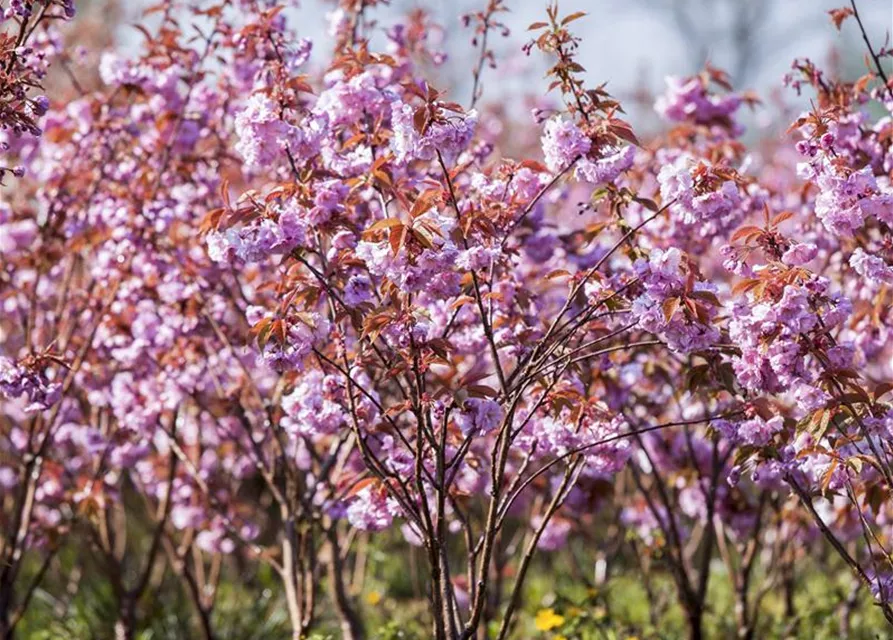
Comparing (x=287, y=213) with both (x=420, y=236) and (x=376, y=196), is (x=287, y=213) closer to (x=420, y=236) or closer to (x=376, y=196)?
(x=420, y=236)

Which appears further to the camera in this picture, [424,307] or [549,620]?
[549,620]

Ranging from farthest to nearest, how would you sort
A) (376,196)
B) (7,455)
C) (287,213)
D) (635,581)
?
1. (635,581)
2. (7,455)
3. (376,196)
4. (287,213)

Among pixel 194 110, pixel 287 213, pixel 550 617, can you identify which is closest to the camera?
pixel 287 213

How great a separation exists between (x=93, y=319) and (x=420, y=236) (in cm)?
261

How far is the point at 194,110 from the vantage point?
466 cm

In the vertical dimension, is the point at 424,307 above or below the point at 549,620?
above

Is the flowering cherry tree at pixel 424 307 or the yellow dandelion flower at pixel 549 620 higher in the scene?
the flowering cherry tree at pixel 424 307

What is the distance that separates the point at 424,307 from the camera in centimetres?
317

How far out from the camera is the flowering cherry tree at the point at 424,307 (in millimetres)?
2824

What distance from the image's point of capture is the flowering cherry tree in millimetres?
2824

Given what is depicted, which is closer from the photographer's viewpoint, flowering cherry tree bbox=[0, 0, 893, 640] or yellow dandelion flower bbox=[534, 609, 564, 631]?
flowering cherry tree bbox=[0, 0, 893, 640]

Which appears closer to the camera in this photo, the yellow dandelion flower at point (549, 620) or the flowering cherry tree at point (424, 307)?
the flowering cherry tree at point (424, 307)

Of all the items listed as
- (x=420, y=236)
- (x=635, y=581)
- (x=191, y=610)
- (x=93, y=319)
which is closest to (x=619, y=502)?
(x=635, y=581)

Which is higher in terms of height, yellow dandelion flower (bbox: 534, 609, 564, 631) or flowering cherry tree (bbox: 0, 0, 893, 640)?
flowering cherry tree (bbox: 0, 0, 893, 640)
